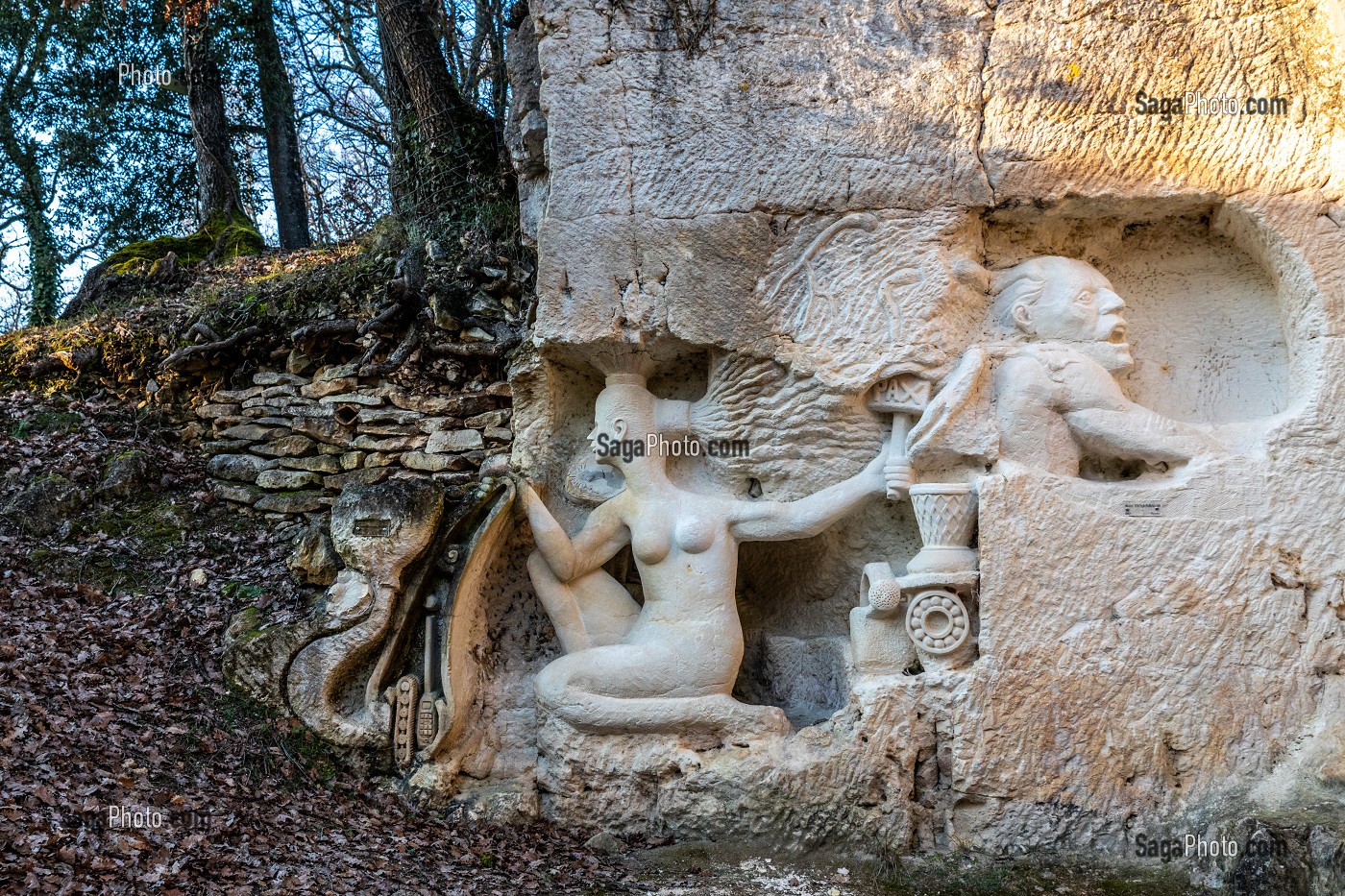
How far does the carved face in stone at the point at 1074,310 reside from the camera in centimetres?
491

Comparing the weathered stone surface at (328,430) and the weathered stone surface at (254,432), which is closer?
the weathered stone surface at (328,430)

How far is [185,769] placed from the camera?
4363 millimetres

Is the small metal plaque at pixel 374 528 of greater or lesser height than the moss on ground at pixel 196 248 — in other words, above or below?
below

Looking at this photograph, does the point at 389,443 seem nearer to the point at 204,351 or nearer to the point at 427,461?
the point at 427,461

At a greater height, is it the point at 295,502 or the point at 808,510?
the point at 295,502

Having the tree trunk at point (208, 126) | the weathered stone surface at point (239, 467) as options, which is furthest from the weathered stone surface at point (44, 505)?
the tree trunk at point (208, 126)

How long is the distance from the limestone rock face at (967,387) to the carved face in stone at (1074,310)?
0.05 ft

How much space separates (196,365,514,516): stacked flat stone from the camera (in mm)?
5652

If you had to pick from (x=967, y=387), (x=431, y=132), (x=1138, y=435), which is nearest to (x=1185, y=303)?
(x=1138, y=435)

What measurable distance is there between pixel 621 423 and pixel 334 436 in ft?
5.49

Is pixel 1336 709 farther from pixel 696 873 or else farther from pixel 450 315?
pixel 450 315

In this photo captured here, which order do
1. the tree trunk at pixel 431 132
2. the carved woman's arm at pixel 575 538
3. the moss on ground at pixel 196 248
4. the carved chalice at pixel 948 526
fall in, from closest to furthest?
the carved chalice at pixel 948 526 → the carved woman's arm at pixel 575 538 → the tree trunk at pixel 431 132 → the moss on ground at pixel 196 248

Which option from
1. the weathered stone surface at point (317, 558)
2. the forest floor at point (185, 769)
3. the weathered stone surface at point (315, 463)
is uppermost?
the weathered stone surface at point (315, 463)

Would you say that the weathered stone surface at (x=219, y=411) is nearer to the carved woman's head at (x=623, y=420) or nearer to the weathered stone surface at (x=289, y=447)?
the weathered stone surface at (x=289, y=447)
